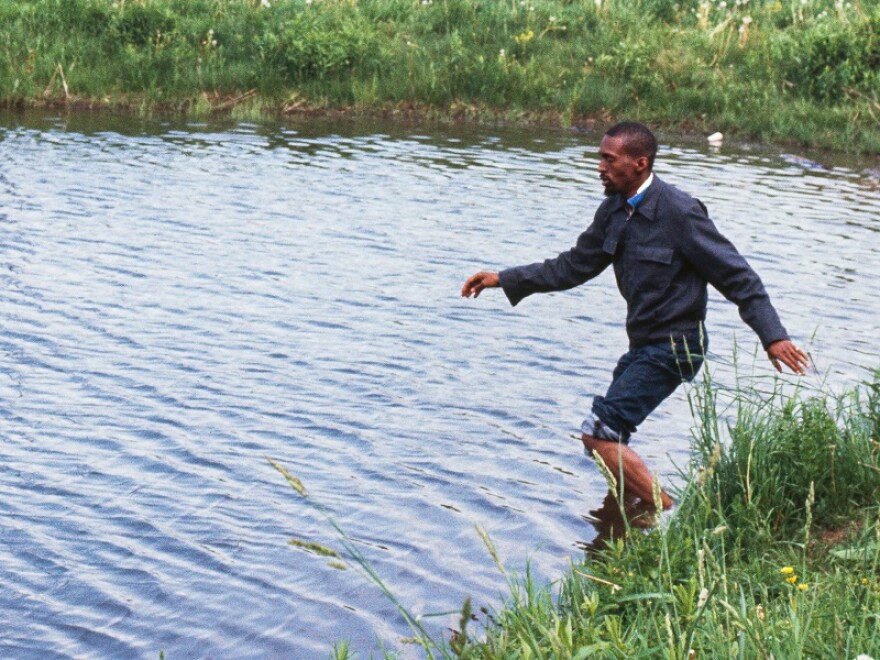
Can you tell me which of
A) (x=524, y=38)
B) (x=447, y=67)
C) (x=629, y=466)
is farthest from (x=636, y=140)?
(x=524, y=38)

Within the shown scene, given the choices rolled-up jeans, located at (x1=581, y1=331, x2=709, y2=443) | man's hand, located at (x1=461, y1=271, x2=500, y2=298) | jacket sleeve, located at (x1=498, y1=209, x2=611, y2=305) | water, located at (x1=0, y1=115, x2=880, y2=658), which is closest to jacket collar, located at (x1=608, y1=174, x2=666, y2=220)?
jacket sleeve, located at (x1=498, y1=209, x2=611, y2=305)

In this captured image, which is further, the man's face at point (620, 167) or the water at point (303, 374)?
the man's face at point (620, 167)

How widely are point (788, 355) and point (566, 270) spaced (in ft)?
4.27

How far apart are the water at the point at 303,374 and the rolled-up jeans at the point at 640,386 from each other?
12.4 inches

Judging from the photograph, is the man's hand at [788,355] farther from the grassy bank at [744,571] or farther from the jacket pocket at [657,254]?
the jacket pocket at [657,254]

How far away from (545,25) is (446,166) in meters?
6.64

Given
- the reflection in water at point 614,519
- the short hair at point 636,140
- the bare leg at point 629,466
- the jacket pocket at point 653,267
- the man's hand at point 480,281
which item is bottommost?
the reflection in water at point 614,519

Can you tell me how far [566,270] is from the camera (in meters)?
6.80

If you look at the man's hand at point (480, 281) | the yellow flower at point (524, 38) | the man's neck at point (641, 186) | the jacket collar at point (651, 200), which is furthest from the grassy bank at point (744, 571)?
the yellow flower at point (524, 38)

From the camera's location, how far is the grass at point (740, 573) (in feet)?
11.8

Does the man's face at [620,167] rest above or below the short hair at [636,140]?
below

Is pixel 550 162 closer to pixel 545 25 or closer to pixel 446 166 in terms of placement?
pixel 446 166

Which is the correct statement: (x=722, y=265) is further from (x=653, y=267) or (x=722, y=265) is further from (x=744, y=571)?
(x=744, y=571)

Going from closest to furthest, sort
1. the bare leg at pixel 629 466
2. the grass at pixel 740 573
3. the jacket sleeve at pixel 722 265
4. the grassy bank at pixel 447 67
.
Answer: the grass at pixel 740 573 → the jacket sleeve at pixel 722 265 → the bare leg at pixel 629 466 → the grassy bank at pixel 447 67
